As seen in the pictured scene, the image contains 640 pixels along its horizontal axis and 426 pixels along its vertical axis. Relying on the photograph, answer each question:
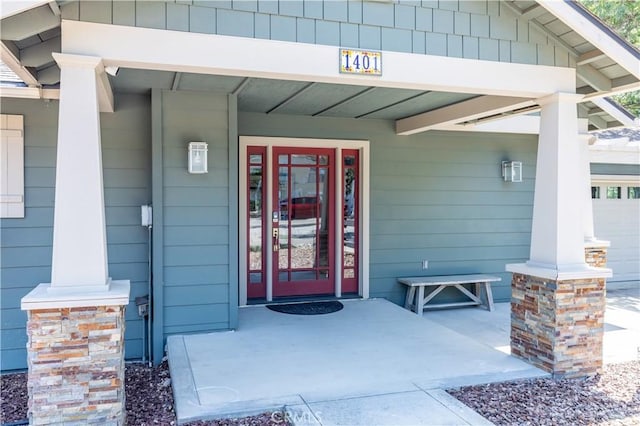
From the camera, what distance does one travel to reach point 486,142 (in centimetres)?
739

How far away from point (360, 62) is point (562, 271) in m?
2.49

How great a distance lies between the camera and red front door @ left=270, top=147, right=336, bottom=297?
668cm

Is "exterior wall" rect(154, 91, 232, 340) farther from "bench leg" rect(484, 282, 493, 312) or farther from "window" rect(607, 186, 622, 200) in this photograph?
"window" rect(607, 186, 622, 200)

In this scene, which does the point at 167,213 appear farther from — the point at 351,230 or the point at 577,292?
the point at 577,292

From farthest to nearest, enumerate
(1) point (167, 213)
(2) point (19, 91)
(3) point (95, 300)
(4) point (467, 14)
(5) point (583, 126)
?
(5) point (583, 126), (1) point (167, 213), (2) point (19, 91), (4) point (467, 14), (3) point (95, 300)

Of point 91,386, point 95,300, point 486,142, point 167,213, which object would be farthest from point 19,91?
point 486,142

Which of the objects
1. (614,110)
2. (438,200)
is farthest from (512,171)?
(614,110)

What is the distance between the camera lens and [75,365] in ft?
10.5

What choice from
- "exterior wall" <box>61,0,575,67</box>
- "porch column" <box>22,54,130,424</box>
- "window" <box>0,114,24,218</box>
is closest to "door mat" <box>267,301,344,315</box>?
"porch column" <box>22,54,130,424</box>

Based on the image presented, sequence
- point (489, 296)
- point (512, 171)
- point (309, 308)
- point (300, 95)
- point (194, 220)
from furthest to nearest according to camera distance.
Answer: point (512, 171) → point (489, 296) → point (309, 308) → point (300, 95) → point (194, 220)

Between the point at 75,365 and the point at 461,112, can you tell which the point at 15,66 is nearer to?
the point at 75,365

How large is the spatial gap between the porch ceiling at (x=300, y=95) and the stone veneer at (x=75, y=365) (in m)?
2.25

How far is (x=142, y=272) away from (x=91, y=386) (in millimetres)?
2158

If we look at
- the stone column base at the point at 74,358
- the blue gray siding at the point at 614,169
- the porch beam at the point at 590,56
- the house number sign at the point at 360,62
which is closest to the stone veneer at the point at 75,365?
the stone column base at the point at 74,358
